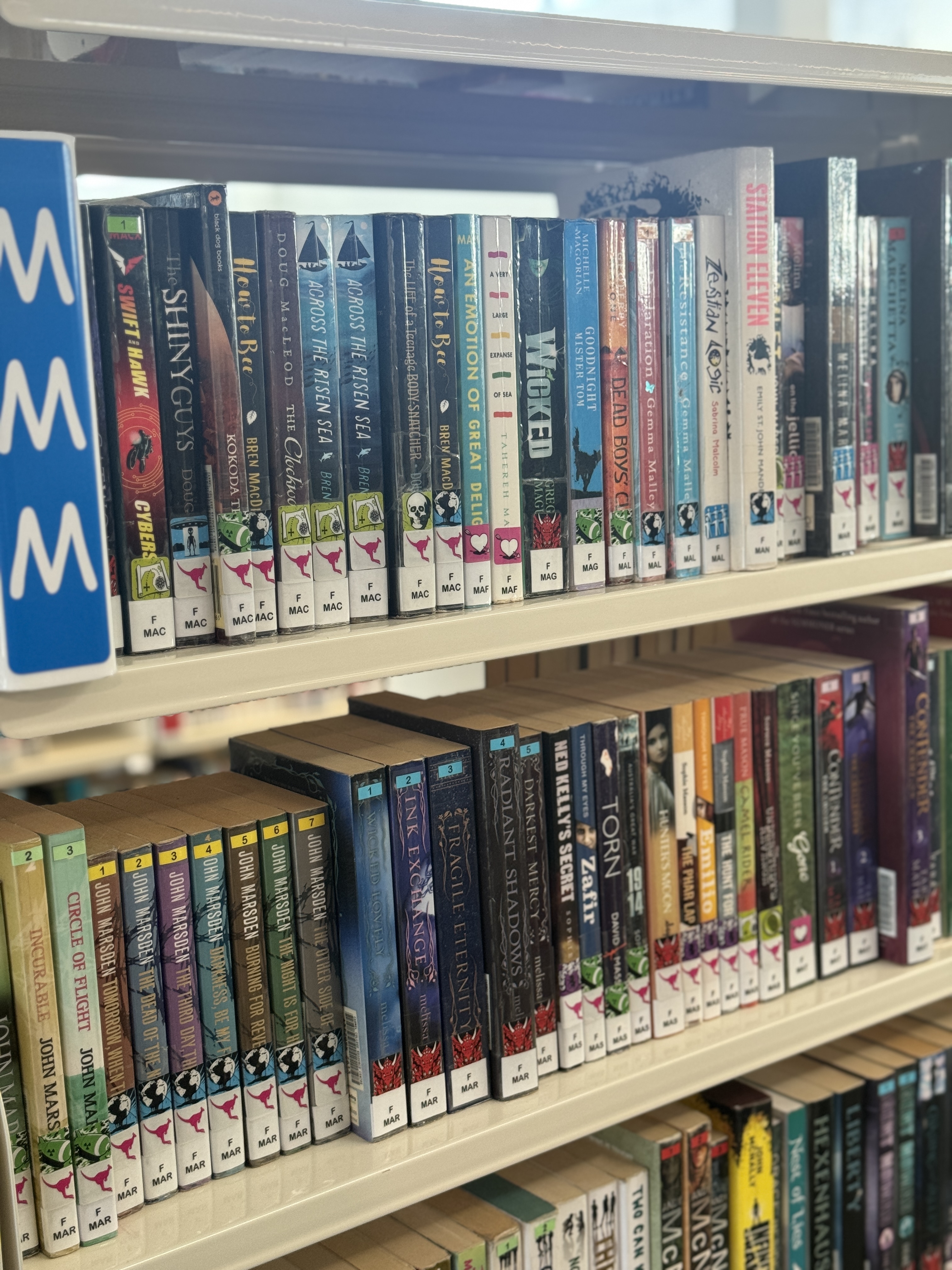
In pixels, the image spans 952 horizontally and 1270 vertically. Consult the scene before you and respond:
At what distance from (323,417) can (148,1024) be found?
16.8 inches

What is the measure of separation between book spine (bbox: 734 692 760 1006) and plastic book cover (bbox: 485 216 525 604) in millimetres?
294

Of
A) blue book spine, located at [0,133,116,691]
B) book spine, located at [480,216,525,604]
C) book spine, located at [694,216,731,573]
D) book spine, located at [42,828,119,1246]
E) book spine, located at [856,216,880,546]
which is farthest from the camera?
book spine, located at [856,216,880,546]

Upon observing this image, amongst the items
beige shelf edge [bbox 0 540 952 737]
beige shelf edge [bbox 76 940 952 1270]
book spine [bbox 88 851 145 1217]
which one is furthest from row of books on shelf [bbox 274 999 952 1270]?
beige shelf edge [bbox 0 540 952 737]

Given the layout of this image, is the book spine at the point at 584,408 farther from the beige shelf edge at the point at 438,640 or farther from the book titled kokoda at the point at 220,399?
the book titled kokoda at the point at 220,399

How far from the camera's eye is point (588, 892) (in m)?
1.02

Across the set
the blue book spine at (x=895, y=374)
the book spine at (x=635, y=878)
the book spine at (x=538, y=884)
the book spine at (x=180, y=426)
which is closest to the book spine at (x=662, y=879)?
the book spine at (x=635, y=878)

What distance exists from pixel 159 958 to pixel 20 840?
0.14 metres

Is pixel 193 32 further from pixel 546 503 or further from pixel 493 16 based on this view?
pixel 546 503

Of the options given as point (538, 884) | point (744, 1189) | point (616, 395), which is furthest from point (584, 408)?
point (744, 1189)

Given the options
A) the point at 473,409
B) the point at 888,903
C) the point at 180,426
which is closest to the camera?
the point at 180,426

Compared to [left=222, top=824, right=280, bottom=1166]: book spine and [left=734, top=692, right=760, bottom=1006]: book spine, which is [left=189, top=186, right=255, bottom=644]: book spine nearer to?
[left=222, top=824, right=280, bottom=1166]: book spine

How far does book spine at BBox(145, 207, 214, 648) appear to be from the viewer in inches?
30.5

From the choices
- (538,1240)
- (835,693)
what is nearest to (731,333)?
(835,693)

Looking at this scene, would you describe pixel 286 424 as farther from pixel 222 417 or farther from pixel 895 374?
pixel 895 374
